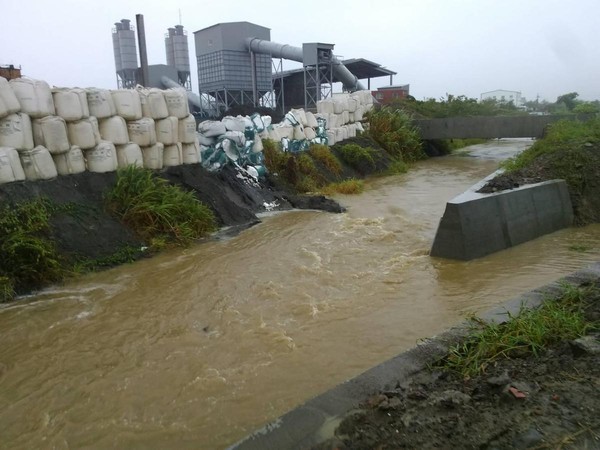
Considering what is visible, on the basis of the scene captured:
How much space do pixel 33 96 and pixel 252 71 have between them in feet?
66.3

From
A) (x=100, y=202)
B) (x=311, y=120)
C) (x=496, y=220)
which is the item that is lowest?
(x=496, y=220)

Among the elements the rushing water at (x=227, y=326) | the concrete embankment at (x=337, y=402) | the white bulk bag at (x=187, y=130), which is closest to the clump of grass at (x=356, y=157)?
the white bulk bag at (x=187, y=130)

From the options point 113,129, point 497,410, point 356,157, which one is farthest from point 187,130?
point 497,410

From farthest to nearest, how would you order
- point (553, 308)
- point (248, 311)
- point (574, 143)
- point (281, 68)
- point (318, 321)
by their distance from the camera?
point (281, 68) → point (574, 143) → point (248, 311) → point (318, 321) → point (553, 308)

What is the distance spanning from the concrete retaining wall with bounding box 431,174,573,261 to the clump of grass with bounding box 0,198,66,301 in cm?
502

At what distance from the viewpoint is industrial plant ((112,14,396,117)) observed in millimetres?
24500

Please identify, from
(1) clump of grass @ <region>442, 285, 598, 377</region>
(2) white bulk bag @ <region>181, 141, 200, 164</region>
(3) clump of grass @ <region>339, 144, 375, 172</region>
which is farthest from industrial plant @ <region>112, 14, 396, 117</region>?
(1) clump of grass @ <region>442, 285, 598, 377</region>

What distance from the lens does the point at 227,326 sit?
4586 millimetres

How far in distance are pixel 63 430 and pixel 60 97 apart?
5.39m

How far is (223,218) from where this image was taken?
28.2ft

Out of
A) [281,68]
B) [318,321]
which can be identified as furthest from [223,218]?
[281,68]

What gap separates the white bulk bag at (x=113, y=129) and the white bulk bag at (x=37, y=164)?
41.3 inches

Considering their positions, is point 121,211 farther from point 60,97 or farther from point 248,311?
point 248,311

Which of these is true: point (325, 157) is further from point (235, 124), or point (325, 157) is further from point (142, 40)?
point (142, 40)
